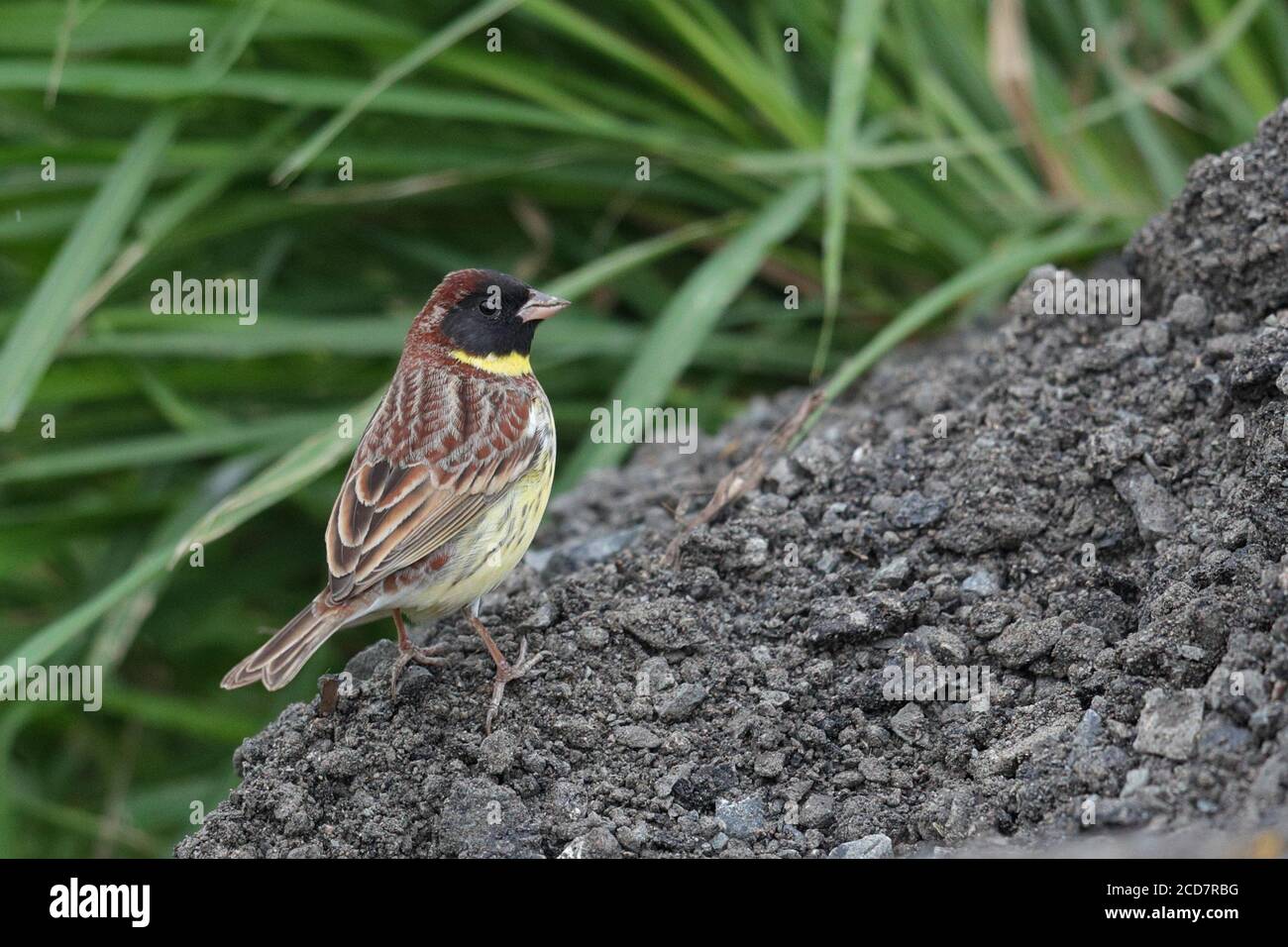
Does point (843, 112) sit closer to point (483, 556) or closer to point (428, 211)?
point (428, 211)

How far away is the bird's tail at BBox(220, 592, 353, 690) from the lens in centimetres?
359

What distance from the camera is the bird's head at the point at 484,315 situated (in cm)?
435

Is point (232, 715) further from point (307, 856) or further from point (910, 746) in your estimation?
point (910, 746)

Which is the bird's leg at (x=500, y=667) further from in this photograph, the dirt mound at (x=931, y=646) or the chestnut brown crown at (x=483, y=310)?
the chestnut brown crown at (x=483, y=310)

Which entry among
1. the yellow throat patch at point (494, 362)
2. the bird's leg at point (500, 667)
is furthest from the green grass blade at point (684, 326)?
the bird's leg at point (500, 667)

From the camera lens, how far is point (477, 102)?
5625 millimetres

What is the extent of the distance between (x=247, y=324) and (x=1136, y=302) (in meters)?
3.11

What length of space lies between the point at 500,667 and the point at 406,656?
11.6 inches

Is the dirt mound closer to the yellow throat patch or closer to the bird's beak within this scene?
the yellow throat patch

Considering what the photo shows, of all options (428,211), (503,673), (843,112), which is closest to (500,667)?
(503,673)

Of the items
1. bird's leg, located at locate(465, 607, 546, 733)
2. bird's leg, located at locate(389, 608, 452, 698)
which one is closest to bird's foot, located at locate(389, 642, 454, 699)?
bird's leg, located at locate(389, 608, 452, 698)

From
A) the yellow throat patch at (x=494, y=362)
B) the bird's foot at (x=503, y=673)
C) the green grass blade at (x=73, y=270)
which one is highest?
the green grass blade at (x=73, y=270)

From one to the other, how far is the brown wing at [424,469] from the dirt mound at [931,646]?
1.04ft

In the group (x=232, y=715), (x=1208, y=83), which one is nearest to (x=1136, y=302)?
(x=1208, y=83)
